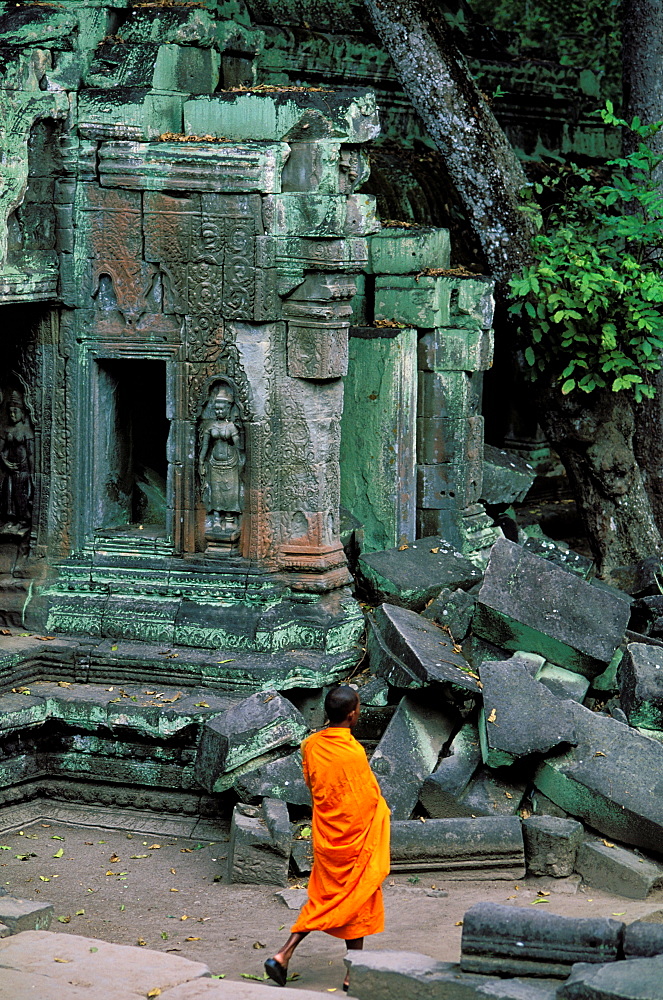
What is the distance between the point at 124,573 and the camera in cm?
961

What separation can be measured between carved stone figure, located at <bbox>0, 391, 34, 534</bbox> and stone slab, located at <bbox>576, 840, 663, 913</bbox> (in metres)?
4.42

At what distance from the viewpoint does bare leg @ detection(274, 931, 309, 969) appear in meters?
6.44

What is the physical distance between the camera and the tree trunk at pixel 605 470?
40.4 feet

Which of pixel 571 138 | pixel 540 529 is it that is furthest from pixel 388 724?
pixel 571 138

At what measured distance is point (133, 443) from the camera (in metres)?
10.0

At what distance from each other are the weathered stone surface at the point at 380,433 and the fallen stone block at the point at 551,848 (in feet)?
11.3

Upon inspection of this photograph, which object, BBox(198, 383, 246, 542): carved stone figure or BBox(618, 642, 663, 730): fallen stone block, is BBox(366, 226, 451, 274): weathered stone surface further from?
BBox(618, 642, 663, 730): fallen stone block

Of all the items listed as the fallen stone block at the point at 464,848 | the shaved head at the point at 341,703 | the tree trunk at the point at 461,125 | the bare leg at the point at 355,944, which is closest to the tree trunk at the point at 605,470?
the tree trunk at the point at 461,125

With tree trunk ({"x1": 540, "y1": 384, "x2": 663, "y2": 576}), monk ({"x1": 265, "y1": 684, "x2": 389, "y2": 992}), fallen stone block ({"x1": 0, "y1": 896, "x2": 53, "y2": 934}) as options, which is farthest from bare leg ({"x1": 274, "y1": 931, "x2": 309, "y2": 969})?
tree trunk ({"x1": 540, "y1": 384, "x2": 663, "y2": 576})

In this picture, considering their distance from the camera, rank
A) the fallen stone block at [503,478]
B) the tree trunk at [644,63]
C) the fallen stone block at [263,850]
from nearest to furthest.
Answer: the fallen stone block at [263,850], the fallen stone block at [503,478], the tree trunk at [644,63]

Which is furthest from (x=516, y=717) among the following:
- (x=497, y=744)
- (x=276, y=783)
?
(x=276, y=783)

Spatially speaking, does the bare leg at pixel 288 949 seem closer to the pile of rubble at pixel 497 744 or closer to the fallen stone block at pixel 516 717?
the pile of rubble at pixel 497 744

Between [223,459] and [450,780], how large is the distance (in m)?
2.57

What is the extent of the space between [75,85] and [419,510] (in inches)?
162
